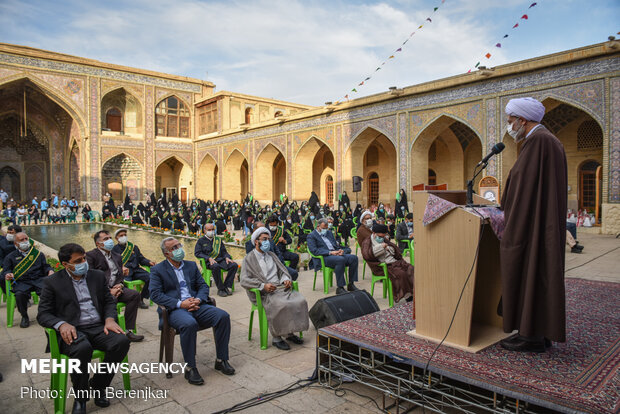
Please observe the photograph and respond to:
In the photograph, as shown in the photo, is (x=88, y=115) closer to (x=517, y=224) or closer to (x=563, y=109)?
(x=563, y=109)

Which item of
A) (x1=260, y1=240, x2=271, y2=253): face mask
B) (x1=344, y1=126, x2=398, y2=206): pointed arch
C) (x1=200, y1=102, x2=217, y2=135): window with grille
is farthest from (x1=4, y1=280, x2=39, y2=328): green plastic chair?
(x1=200, y1=102, x2=217, y2=135): window with grille

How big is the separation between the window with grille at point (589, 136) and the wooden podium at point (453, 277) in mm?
14303

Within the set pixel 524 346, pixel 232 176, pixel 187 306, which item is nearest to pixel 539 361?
pixel 524 346

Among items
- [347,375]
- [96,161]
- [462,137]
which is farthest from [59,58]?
[347,375]

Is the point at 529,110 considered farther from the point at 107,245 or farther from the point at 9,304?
the point at 9,304

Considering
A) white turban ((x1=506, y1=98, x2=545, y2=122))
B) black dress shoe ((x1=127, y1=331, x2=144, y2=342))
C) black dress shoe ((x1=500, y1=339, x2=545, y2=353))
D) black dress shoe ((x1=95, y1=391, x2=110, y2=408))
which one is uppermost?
white turban ((x1=506, y1=98, x2=545, y2=122))

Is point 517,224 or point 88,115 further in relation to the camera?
point 88,115

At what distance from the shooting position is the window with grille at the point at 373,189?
20766 mm

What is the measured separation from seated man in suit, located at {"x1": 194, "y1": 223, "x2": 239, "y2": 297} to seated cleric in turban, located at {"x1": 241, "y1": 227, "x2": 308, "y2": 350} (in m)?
1.84

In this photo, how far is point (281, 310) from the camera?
11.5ft

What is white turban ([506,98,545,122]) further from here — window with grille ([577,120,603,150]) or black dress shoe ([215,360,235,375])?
window with grille ([577,120,603,150])

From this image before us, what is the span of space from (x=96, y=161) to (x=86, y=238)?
1256 centimetres

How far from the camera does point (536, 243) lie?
Result: 2195 millimetres

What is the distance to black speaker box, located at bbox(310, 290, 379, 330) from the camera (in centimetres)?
327
